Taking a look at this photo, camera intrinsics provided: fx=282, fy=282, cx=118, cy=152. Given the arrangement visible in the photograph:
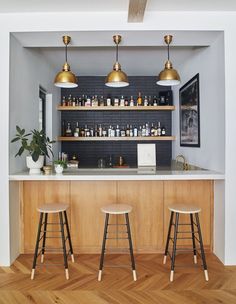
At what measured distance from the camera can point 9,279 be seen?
2.67m

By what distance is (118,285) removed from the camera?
2535 millimetres

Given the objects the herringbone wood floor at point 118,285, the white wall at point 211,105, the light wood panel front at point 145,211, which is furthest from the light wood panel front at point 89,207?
the white wall at point 211,105

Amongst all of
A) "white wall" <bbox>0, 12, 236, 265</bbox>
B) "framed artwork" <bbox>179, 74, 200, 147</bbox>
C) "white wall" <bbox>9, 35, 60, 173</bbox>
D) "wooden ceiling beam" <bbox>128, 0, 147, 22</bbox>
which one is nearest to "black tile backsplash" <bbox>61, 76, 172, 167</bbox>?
"framed artwork" <bbox>179, 74, 200, 147</bbox>

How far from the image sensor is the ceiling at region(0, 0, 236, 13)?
269 cm

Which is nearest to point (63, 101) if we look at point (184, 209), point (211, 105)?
point (211, 105)

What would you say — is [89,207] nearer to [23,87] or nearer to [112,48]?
[23,87]

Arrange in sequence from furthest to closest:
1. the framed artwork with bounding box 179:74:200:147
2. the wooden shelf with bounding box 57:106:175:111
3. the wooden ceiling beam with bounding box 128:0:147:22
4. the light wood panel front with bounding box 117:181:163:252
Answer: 1. the wooden shelf with bounding box 57:106:175:111
2. the framed artwork with bounding box 179:74:200:147
3. the light wood panel front with bounding box 117:181:163:252
4. the wooden ceiling beam with bounding box 128:0:147:22

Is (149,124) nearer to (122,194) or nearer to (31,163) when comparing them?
(122,194)

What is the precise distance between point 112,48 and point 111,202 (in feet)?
6.76

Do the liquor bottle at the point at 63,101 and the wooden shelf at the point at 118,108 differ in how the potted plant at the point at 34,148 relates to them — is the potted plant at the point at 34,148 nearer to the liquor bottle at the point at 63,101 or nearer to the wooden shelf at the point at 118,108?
the wooden shelf at the point at 118,108

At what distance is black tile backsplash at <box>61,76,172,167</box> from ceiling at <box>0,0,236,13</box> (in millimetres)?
2514

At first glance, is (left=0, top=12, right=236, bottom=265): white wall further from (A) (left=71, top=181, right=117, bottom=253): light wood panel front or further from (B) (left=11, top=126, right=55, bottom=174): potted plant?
(A) (left=71, top=181, right=117, bottom=253): light wood panel front

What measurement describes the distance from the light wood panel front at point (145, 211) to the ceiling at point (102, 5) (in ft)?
5.99

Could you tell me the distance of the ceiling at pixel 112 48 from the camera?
3.01 metres
